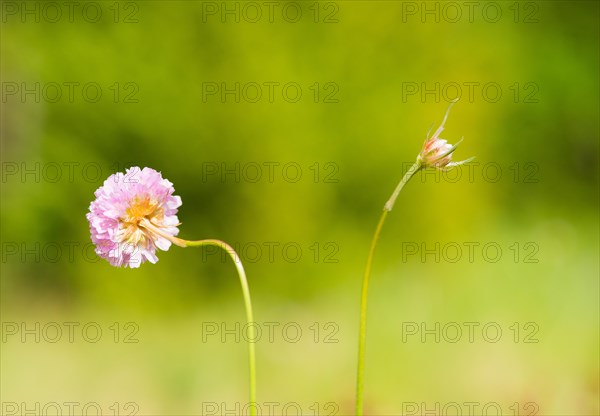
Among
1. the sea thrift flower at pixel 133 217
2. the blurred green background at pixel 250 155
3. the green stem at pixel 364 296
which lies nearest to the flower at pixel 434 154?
the green stem at pixel 364 296

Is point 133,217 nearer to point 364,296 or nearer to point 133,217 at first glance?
point 133,217

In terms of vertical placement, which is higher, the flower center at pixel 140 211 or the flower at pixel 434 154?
the flower at pixel 434 154

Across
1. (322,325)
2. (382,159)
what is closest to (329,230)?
(382,159)

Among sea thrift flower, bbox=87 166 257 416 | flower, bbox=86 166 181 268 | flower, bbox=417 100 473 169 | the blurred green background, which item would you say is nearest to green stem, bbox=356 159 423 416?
flower, bbox=417 100 473 169

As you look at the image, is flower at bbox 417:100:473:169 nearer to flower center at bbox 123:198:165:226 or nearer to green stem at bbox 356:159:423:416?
green stem at bbox 356:159:423:416

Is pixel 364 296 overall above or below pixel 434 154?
below

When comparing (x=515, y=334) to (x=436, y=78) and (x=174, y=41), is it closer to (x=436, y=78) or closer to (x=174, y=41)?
(x=436, y=78)

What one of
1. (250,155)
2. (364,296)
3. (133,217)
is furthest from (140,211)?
(250,155)

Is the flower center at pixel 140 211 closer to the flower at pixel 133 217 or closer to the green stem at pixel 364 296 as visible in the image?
the flower at pixel 133 217
